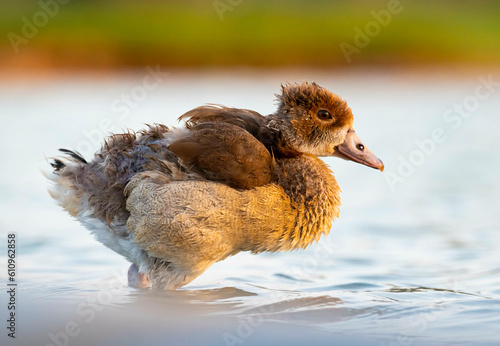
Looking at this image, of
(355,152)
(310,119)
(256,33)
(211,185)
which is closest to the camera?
(211,185)

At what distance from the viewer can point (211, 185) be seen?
4859mm

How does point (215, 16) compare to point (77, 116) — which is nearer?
point (77, 116)

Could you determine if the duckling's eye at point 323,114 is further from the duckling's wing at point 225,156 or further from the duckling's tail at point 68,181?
the duckling's tail at point 68,181

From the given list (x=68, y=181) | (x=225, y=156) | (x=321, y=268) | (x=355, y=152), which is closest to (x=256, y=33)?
(x=321, y=268)

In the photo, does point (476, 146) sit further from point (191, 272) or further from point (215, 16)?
point (215, 16)

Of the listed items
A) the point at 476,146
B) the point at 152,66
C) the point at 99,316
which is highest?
the point at 152,66

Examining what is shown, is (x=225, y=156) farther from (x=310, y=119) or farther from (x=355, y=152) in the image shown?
(x=355, y=152)

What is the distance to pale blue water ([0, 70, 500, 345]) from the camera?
4.37m

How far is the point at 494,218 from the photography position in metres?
7.47

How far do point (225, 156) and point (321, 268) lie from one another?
175 cm

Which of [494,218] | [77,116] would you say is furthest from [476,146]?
[77,116]

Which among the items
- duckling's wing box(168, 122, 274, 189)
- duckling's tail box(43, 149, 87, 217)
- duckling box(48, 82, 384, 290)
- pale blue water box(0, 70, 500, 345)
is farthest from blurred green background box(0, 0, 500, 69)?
duckling's wing box(168, 122, 274, 189)

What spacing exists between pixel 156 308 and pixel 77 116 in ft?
28.2

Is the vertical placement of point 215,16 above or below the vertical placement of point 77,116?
above
